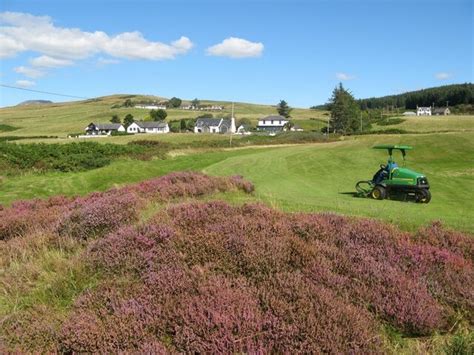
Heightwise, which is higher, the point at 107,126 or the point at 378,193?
the point at 107,126

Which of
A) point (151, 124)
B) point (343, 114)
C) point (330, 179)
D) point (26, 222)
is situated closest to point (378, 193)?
point (330, 179)

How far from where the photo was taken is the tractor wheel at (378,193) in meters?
19.8

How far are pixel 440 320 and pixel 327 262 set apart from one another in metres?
1.41

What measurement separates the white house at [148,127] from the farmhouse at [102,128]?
136 inches

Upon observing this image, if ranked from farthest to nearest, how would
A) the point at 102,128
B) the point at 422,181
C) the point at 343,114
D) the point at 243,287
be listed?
1. the point at 102,128
2. the point at 343,114
3. the point at 422,181
4. the point at 243,287

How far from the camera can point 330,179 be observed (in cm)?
2808

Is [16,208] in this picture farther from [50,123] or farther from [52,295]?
[50,123]

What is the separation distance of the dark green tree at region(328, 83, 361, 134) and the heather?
374 feet

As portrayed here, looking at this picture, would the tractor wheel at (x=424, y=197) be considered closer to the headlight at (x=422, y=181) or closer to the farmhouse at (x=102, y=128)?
the headlight at (x=422, y=181)

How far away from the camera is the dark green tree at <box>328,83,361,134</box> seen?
120 m

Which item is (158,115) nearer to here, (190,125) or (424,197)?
(190,125)

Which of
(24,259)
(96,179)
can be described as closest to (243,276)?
(24,259)

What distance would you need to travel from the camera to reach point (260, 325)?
4.35 m

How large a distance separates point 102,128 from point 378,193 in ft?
424
